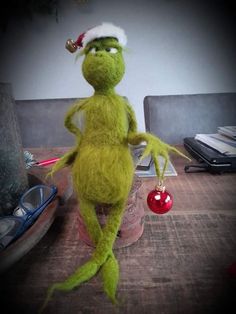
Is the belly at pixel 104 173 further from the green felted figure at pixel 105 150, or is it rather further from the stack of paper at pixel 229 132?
the stack of paper at pixel 229 132

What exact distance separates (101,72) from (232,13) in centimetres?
105

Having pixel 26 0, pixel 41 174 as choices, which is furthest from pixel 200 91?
pixel 41 174

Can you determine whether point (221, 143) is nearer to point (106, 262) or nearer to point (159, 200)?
point (159, 200)

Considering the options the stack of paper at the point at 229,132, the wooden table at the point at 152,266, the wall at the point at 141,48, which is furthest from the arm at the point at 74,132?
the wall at the point at 141,48

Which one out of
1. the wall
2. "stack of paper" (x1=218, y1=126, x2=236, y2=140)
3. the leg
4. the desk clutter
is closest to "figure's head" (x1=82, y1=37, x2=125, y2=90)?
the leg

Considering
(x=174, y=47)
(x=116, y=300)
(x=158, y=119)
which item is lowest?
(x=116, y=300)

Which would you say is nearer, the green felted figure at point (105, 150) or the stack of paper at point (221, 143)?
the green felted figure at point (105, 150)

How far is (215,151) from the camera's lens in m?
0.71

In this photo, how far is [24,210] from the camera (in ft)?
1.37

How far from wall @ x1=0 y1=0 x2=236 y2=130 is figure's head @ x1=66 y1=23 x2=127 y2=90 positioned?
801 mm

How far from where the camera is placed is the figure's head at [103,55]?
1.03 feet

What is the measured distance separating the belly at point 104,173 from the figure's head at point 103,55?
9 cm

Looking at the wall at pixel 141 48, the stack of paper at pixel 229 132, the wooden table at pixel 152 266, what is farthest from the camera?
the wall at pixel 141 48

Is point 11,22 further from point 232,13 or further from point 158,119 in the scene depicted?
point 232,13
